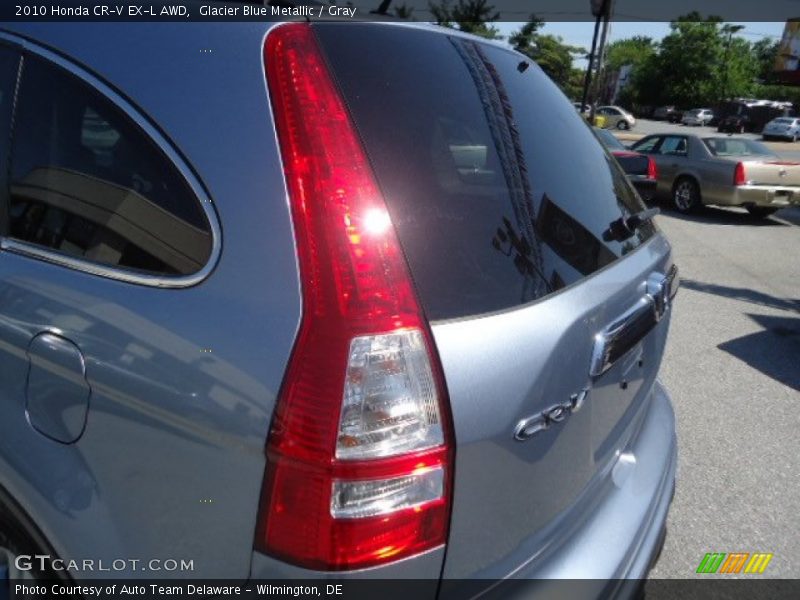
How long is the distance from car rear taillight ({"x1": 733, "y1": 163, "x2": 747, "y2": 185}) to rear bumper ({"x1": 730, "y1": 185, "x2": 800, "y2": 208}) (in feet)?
0.29

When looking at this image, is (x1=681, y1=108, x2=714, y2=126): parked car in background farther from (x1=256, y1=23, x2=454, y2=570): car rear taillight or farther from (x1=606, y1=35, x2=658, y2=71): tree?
(x1=256, y1=23, x2=454, y2=570): car rear taillight

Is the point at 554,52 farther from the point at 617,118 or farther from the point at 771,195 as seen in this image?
the point at 771,195

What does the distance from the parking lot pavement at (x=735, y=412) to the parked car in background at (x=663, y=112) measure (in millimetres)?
61223

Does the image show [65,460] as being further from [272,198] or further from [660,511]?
A: [660,511]

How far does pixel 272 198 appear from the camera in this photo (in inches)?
44.9

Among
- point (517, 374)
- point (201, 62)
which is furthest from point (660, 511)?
point (201, 62)

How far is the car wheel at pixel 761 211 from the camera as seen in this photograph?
11.8 metres

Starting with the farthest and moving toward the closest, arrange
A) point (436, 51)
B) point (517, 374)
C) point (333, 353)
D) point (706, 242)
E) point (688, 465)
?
point (706, 242), point (688, 465), point (436, 51), point (517, 374), point (333, 353)

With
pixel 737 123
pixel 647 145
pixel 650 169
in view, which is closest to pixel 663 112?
pixel 737 123

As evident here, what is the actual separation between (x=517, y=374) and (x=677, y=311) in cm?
549

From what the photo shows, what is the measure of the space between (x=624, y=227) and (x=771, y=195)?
11.2 meters

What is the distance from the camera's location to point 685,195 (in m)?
12.4

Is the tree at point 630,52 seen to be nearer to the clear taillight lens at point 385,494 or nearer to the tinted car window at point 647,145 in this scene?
the tinted car window at point 647,145

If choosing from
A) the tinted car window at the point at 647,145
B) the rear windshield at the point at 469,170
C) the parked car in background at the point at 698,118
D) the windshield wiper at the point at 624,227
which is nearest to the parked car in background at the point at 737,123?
the parked car in background at the point at 698,118
